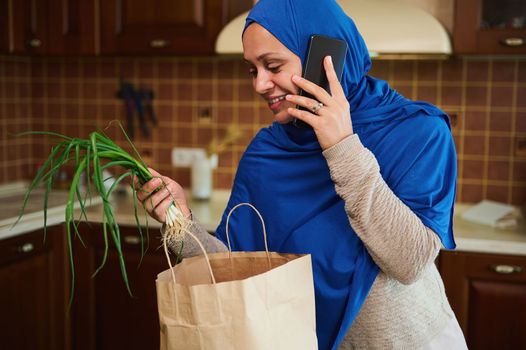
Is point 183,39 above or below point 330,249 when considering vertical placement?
above

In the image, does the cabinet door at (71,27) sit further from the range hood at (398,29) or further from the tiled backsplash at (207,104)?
the range hood at (398,29)

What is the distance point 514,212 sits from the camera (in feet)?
8.43

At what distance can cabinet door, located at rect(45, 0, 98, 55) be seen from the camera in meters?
2.69

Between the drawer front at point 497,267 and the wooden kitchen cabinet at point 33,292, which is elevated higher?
the drawer front at point 497,267

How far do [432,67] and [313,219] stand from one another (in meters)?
1.57

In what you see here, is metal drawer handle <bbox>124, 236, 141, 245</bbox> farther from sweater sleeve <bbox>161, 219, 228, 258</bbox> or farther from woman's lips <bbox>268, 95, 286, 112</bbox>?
woman's lips <bbox>268, 95, 286, 112</bbox>

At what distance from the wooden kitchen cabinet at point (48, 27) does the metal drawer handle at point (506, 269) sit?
1.78 m

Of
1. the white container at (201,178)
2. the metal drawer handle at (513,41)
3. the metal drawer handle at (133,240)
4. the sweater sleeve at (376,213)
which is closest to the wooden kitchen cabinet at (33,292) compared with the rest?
the metal drawer handle at (133,240)

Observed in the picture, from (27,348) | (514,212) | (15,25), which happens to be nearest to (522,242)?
(514,212)

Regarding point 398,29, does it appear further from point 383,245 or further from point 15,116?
point 15,116

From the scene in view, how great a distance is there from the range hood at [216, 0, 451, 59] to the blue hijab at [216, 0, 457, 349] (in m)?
0.82

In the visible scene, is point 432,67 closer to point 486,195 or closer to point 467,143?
point 467,143

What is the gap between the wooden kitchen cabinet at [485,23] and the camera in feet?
7.44

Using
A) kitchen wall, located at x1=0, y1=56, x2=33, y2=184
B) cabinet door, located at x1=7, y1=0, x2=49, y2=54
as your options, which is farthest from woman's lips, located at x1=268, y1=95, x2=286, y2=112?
kitchen wall, located at x1=0, y1=56, x2=33, y2=184
